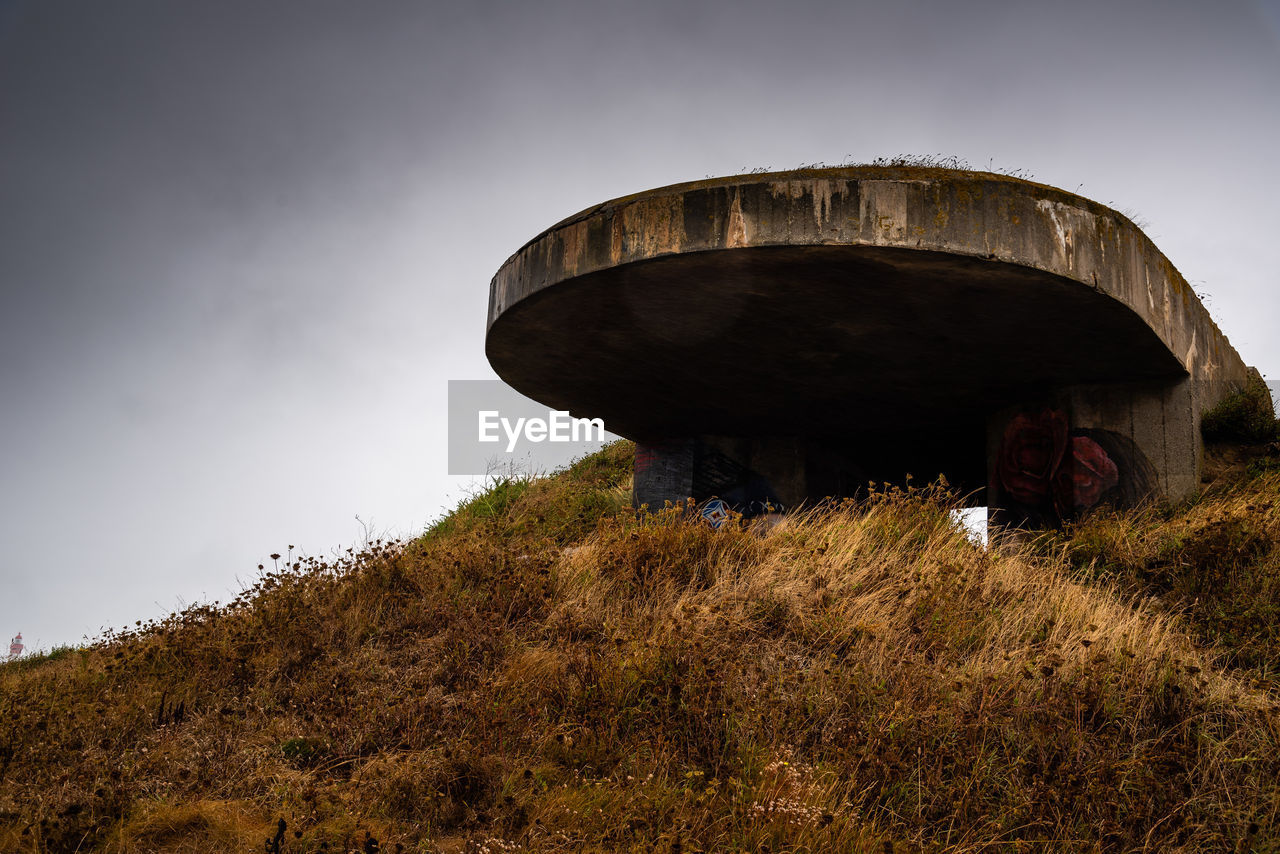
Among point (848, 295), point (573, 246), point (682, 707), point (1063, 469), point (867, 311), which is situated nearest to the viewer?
point (682, 707)

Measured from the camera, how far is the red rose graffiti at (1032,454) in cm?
824

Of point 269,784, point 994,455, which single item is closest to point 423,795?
point 269,784

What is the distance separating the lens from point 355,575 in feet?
18.2

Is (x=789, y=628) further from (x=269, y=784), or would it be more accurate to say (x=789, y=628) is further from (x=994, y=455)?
(x=994, y=455)

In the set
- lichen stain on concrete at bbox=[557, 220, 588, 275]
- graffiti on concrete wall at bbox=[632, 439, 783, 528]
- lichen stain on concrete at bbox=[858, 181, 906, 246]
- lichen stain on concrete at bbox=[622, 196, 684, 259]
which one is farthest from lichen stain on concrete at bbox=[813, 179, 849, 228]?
graffiti on concrete wall at bbox=[632, 439, 783, 528]

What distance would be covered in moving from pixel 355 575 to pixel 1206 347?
7.52 metres

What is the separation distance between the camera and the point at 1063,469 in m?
8.14

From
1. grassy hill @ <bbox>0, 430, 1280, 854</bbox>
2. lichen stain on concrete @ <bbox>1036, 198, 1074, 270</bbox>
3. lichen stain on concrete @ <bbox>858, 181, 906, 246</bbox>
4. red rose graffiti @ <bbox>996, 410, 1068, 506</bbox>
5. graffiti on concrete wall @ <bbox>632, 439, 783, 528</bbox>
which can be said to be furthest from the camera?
graffiti on concrete wall @ <bbox>632, 439, 783, 528</bbox>

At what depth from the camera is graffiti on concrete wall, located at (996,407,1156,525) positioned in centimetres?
774

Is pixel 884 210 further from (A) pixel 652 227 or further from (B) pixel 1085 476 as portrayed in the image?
(B) pixel 1085 476

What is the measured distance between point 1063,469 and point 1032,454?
40cm

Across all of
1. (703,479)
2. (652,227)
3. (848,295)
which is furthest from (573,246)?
(703,479)

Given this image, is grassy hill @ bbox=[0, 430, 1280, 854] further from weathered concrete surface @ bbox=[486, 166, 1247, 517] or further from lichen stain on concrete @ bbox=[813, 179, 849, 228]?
lichen stain on concrete @ bbox=[813, 179, 849, 228]

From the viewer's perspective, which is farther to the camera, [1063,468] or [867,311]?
[1063,468]
